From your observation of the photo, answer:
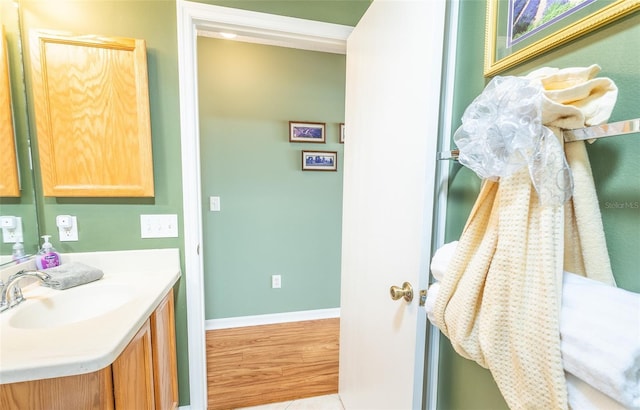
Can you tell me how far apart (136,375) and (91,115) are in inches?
43.9

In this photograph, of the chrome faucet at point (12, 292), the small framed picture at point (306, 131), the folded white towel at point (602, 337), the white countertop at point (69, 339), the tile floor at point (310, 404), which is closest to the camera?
the folded white towel at point (602, 337)

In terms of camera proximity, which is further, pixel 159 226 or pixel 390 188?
pixel 159 226

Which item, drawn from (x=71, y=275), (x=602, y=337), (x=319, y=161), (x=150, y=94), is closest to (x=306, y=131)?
(x=319, y=161)

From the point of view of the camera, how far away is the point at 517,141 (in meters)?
0.51

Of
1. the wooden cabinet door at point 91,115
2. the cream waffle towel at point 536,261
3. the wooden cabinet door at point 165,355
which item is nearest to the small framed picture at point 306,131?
the wooden cabinet door at point 91,115

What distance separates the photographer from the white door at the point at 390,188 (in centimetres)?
84

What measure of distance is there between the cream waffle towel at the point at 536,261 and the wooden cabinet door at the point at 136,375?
0.97 meters

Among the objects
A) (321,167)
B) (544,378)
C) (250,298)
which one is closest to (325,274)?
(250,298)

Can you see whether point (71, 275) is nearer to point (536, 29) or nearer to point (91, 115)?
point (91, 115)

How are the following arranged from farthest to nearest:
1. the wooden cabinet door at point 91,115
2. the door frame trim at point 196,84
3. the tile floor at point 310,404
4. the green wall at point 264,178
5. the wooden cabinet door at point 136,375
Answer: the green wall at point 264,178 → the tile floor at point 310,404 → the door frame trim at point 196,84 → the wooden cabinet door at point 91,115 → the wooden cabinet door at point 136,375

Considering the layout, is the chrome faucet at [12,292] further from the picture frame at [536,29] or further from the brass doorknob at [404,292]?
the picture frame at [536,29]

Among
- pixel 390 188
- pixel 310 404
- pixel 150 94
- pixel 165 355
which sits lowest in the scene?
pixel 310 404

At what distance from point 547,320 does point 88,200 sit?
5.69 feet

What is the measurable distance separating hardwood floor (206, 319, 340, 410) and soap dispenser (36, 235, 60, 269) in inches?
46.8
